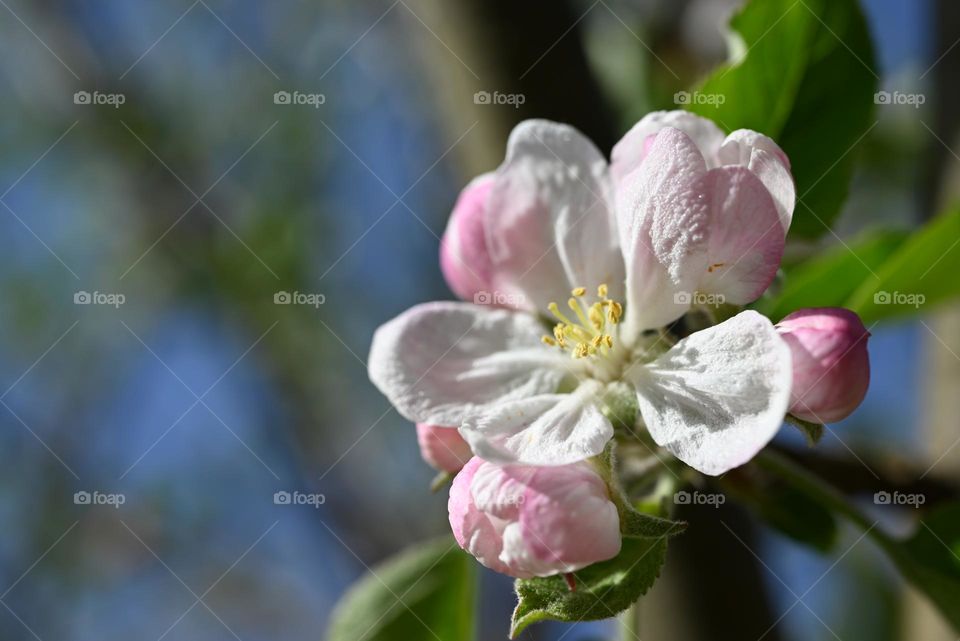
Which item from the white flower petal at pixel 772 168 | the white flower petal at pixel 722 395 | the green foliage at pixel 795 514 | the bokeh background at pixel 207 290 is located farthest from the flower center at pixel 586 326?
the bokeh background at pixel 207 290

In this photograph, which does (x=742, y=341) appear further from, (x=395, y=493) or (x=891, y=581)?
(x=395, y=493)

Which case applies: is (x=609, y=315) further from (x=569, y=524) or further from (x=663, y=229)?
(x=569, y=524)

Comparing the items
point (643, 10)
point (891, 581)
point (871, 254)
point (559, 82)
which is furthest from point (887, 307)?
point (891, 581)

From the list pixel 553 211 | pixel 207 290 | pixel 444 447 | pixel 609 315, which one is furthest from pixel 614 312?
pixel 207 290

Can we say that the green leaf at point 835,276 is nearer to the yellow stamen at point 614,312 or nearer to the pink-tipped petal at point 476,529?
the yellow stamen at point 614,312

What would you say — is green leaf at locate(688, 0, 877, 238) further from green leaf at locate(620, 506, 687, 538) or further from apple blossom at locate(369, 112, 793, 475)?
green leaf at locate(620, 506, 687, 538)

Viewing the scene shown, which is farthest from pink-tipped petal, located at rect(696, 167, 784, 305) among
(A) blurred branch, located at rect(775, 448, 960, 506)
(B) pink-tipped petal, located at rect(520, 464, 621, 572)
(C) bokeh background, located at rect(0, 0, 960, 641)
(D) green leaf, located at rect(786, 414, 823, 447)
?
(C) bokeh background, located at rect(0, 0, 960, 641)
